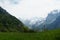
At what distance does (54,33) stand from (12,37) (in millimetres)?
8172

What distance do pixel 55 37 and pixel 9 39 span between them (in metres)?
8.12

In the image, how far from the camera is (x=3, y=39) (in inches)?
1255

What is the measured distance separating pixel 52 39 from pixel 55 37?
3.63ft

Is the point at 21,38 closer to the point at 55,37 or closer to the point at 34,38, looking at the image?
the point at 34,38

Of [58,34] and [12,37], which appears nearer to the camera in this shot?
[12,37]

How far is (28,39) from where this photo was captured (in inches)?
1286

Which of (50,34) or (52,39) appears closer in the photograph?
(52,39)

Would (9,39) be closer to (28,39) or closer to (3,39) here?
(3,39)

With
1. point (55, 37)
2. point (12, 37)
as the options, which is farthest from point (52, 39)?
point (12, 37)

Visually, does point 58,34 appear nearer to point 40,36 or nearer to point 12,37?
point 40,36

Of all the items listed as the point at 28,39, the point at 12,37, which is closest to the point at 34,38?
the point at 28,39

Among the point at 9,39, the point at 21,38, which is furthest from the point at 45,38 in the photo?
the point at 9,39

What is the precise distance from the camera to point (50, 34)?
35.8 metres

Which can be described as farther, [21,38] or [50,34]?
[50,34]
